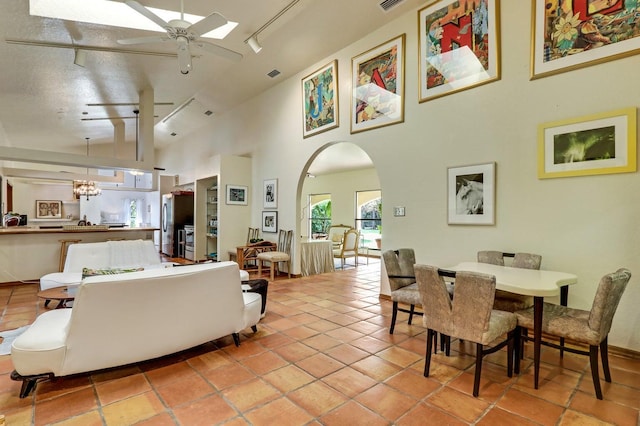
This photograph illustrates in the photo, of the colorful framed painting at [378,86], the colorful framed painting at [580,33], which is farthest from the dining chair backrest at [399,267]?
the colorful framed painting at [580,33]

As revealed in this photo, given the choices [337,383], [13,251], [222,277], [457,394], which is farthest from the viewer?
[13,251]

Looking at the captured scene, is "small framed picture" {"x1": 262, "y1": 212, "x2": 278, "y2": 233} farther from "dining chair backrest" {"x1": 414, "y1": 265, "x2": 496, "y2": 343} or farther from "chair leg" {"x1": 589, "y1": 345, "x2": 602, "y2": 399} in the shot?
"chair leg" {"x1": 589, "y1": 345, "x2": 602, "y2": 399}

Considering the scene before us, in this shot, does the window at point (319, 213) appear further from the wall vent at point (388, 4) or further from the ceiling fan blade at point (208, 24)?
the ceiling fan blade at point (208, 24)

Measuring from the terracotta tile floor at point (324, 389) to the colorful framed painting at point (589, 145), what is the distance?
1.68 meters

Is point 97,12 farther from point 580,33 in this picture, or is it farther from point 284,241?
point 580,33

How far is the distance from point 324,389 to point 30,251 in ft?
20.5

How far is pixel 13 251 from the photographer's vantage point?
5449 millimetres

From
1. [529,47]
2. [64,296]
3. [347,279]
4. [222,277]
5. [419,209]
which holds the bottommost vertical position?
[347,279]

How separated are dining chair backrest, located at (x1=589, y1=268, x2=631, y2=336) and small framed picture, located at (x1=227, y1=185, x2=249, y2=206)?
6305 millimetres

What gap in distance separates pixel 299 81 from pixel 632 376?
19.6ft

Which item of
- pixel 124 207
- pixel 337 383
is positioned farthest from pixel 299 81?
pixel 124 207

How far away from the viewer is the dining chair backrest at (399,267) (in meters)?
3.28

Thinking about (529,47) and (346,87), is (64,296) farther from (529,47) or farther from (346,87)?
(529,47)

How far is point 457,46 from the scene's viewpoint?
12.1 ft
